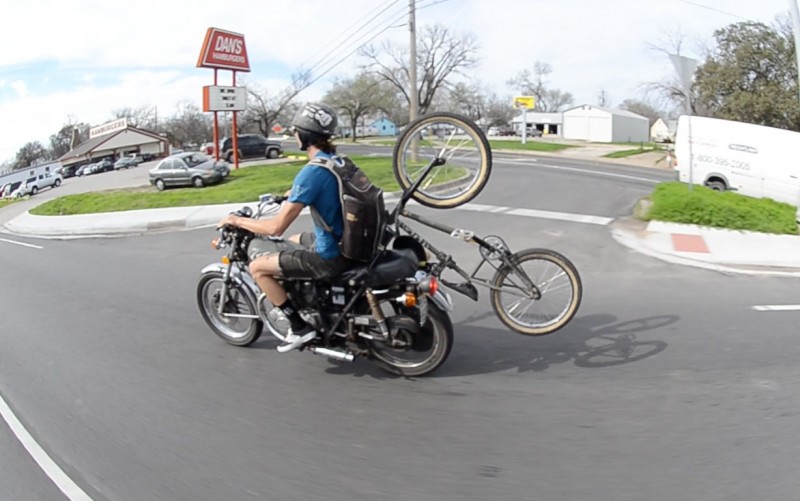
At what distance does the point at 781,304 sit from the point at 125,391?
255 inches

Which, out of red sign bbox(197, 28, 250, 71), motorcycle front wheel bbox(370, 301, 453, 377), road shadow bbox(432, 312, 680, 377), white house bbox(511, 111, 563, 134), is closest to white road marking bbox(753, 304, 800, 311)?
road shadow bbox(432, 312, 680, 377)

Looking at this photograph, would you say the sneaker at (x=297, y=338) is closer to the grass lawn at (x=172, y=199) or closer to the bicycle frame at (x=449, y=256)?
the bicycle frame at (x=449, y=256)

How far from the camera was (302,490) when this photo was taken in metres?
3.24

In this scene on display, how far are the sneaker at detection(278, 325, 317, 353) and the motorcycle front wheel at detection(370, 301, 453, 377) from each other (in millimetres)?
489

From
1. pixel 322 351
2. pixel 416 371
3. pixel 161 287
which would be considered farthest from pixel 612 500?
pixel 161 287

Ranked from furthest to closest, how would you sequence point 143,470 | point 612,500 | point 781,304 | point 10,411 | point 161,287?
point 161,287, point 781,304, point 10,411, point 143,470, point 612,500

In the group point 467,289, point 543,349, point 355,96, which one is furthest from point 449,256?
point 355,96

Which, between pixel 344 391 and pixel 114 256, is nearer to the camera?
pixel 344 391

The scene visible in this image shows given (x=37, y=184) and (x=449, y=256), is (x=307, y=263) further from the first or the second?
(x=37, y=184)

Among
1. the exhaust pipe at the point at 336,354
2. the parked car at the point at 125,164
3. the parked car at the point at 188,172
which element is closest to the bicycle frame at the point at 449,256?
the exhaust pipe at the point at 336,354

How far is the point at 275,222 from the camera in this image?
4.53 meters

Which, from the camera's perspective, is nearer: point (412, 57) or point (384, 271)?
point (384, 271)

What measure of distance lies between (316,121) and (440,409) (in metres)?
2.21

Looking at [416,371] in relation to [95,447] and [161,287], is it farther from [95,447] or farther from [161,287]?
[161,287]
